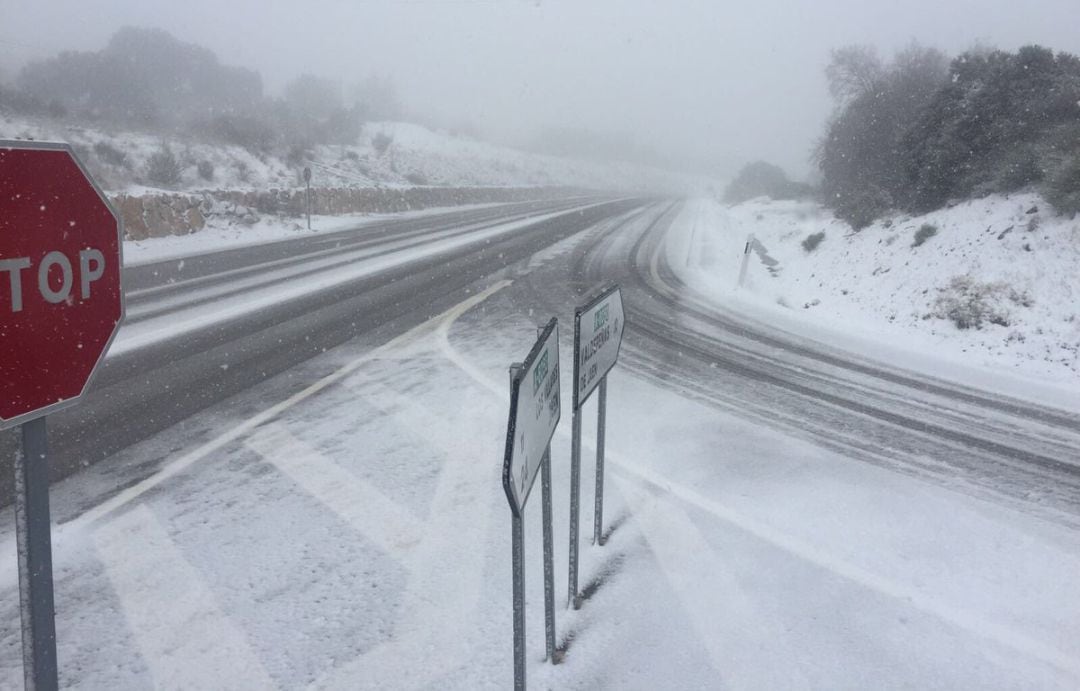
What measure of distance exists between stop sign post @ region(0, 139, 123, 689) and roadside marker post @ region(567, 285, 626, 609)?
184 cm

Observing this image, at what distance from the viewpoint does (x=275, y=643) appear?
120 inches

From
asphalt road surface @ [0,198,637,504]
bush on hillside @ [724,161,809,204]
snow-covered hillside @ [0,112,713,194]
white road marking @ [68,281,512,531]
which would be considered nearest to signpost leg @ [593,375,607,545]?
white road marking @ [68,281,512,531]

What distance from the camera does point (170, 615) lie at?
3.21 meters

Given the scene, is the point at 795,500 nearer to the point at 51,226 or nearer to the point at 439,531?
the point at 439,531

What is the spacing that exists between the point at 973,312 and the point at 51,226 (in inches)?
467

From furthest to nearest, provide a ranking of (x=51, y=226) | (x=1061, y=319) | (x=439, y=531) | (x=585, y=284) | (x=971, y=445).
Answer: (x=585, y=284) < (x=1061, y=319) < (x=971, y=445) < (x=439, y=531) < (x=51, y=226)

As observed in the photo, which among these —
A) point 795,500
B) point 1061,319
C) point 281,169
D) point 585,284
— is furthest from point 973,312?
point 281,169

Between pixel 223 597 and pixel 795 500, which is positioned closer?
pixel 223 597

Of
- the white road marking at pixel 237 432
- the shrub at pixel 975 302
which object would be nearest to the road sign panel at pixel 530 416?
the white road marking at pixel 237 432

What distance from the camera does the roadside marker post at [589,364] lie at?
123 inches

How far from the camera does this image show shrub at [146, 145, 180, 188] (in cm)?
1981

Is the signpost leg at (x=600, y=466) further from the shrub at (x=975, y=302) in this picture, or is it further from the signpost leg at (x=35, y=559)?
the shrub at (x=975, y=302)

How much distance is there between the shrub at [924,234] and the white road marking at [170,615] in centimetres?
1459

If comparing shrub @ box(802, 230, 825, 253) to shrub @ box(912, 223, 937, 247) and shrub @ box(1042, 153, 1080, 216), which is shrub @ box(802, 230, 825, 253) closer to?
shrub @ box(912, 223, 937, 247)
